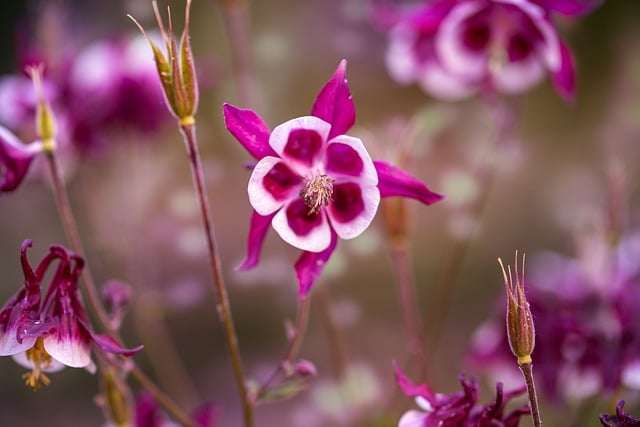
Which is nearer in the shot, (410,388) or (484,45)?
(410,388)

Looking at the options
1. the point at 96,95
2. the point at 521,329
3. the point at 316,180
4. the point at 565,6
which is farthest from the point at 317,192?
the point at 96,95

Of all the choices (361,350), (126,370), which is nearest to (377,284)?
(361,350)

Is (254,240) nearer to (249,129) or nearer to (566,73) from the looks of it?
(249,129)

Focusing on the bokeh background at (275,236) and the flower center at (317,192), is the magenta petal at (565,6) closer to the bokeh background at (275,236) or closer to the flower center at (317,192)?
the flower center at (317,192)

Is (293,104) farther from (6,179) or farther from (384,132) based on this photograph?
(6,179)

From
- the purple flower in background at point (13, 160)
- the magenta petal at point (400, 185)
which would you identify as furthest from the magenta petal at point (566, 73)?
the purple flower in background at point (13, 160)
